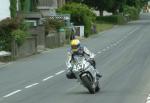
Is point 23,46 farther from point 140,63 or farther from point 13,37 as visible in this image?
point 140,63

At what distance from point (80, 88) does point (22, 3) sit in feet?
117

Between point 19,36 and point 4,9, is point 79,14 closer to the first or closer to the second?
point 4,9

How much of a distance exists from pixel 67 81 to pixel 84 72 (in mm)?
5271

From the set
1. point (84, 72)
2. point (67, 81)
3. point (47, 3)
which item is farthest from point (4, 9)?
point (84, 72)

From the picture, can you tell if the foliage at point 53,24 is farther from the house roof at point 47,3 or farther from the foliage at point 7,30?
the house roof at point 47,3

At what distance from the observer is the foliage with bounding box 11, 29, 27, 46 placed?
38.0m

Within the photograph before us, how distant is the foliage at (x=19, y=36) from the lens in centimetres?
3797

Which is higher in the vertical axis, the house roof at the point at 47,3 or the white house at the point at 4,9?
the white house at the point at 4,9

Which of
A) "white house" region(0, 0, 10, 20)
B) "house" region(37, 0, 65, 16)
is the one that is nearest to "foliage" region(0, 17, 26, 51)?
"white house" region(0, 0, 10, 20)

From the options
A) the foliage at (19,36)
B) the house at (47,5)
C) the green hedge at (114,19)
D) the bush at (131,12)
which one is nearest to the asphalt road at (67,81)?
the foliage at (19,36)

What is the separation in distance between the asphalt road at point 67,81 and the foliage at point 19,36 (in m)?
1.15

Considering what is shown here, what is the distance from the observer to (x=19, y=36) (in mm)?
38062

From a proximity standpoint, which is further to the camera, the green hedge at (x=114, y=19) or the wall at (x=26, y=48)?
the green hedge at (x=114, y=19)

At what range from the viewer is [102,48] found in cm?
4381
